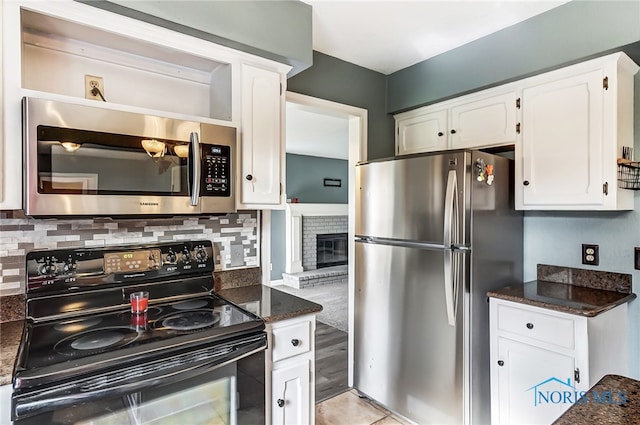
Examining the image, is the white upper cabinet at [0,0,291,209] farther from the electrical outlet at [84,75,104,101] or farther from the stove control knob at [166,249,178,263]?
the stove control knob at [166,249,178,263]

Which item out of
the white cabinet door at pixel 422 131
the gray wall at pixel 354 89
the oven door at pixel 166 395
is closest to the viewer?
the oven door at pixel 166 395

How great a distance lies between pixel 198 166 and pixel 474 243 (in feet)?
4.75

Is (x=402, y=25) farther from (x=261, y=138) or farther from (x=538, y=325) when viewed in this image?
(x=538, y=325)

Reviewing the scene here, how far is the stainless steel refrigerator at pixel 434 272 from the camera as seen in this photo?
1936 mm

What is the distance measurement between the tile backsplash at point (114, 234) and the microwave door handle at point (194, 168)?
305 mm

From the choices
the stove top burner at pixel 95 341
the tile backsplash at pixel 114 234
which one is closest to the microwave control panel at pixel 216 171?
the tile backsplash at pixel 114 234

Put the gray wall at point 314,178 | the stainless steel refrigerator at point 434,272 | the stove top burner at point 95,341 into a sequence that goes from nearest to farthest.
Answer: the stove top burner at point 95,341 → the stainless steel refrigerator at point 434,272 → the gray wall at point 314,178

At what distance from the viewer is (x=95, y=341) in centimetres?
122

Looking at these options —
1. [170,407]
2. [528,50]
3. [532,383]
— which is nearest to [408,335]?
[532,383]

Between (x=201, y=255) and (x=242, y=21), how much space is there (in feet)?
3.81

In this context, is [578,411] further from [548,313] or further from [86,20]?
[86,20]

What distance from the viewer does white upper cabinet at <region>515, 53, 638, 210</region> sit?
70.0 inches

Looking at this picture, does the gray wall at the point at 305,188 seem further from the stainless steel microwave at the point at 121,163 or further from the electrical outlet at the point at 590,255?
the electrical outlet at the point at 590,255

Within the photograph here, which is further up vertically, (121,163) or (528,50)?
(528,50)
